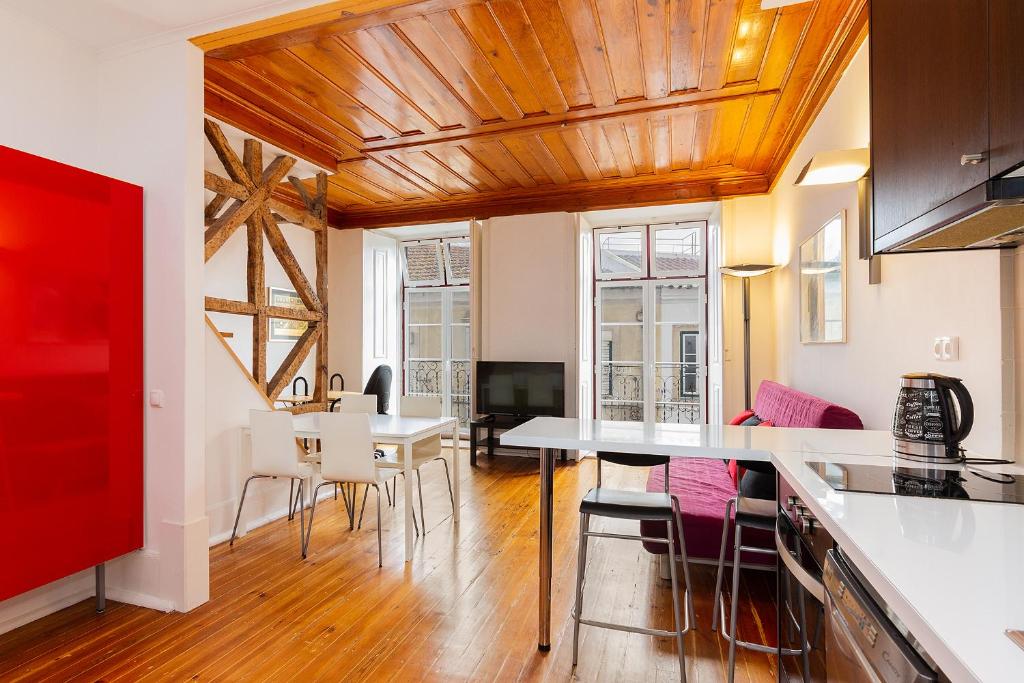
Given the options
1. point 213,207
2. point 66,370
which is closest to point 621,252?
point 213,207

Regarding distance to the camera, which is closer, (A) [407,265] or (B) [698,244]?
(B) [698,244]

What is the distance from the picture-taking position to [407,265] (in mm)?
7570

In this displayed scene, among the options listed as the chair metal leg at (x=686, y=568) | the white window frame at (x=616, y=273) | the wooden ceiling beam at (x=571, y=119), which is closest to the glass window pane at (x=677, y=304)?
the white window frame at (x=616, y=273)

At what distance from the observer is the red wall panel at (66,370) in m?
Answer: 2.05

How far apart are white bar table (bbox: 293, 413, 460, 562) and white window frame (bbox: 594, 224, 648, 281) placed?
3439mm

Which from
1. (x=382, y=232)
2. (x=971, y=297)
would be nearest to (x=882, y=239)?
(x=971, y=297)

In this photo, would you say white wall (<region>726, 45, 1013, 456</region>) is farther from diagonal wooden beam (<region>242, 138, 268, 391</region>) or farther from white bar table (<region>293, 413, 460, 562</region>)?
diagonal wooden beam (<region>242, 138, 268, 391</region>)

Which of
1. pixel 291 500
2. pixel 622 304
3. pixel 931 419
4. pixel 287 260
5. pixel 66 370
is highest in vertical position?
pixel 287 260

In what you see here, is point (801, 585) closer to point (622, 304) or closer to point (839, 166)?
point (839, 166)

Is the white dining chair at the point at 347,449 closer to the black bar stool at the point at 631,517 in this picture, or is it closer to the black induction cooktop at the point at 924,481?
the black bar stool at the point at 631,517

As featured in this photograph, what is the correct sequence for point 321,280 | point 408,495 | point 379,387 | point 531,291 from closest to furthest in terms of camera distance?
point 408,495 < point 321,280 < point 531,291 < point 379,387

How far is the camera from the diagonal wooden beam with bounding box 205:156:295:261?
3633 mm

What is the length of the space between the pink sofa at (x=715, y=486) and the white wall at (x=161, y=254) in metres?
2.34

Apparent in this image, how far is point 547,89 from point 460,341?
4.23 metres
